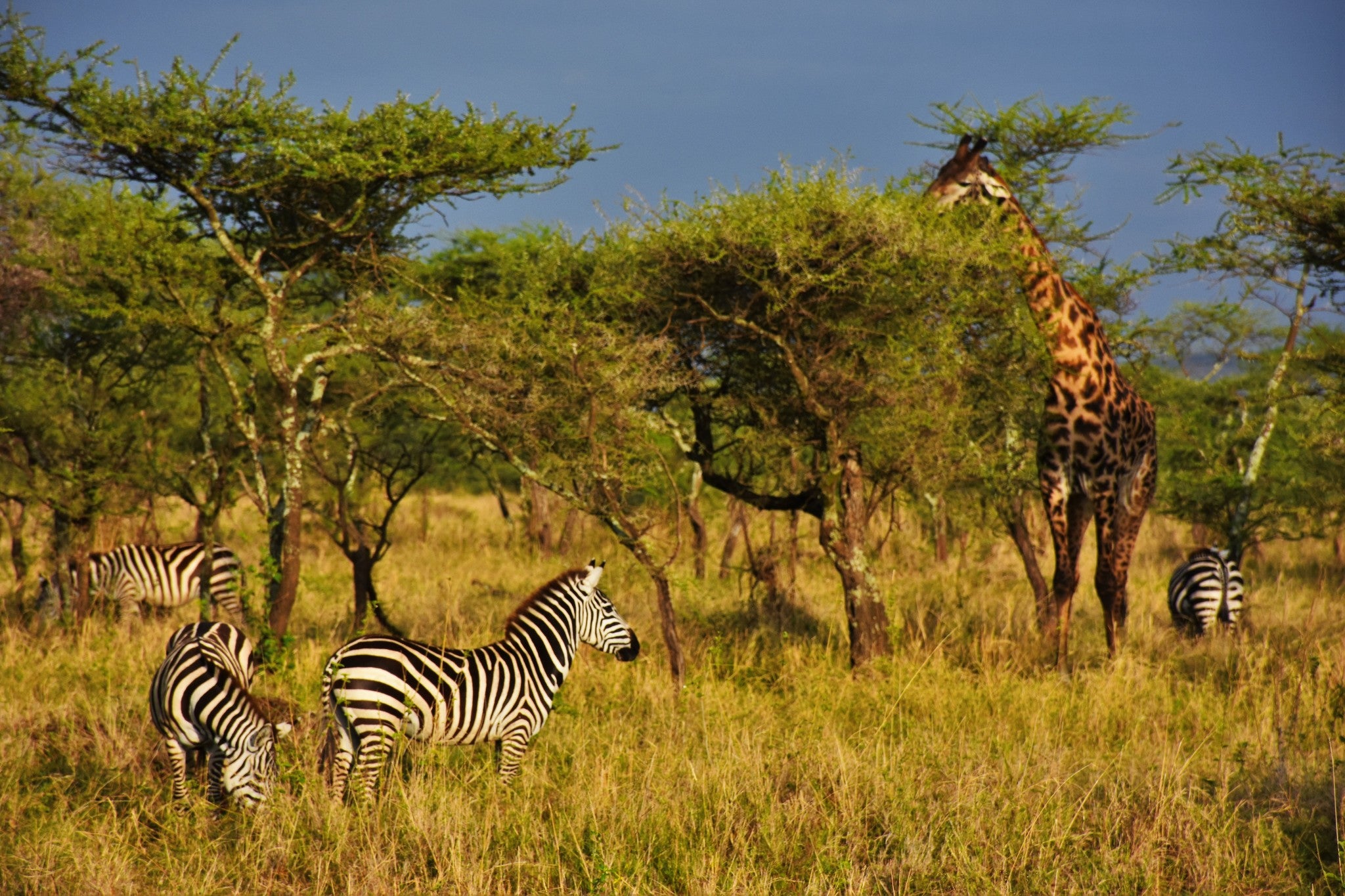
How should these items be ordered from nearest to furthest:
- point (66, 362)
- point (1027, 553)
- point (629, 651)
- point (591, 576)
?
point (591, 576) < point (629, 651) < point (66, 362) < point (1027, 553)

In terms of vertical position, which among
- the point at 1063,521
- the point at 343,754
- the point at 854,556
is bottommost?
the point at 343,754

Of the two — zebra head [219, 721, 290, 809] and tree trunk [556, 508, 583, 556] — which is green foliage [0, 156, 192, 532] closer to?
zebra head [219, 721, 290, 809]

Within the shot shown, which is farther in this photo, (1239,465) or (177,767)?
(1239,465)

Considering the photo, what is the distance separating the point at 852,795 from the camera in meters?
5.67

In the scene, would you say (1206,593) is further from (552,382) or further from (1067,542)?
(552,382)

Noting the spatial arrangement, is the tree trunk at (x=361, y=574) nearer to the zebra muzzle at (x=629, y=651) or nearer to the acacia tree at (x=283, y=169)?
the acacia tree at (x=283, y=169)

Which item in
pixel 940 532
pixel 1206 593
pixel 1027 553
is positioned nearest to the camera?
pixel 1206 593

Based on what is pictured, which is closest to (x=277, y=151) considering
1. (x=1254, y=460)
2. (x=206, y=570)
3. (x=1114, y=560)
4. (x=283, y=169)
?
(x=283, y=169)

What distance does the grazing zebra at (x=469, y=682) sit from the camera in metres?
5.71

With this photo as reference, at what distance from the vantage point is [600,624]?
277 inches

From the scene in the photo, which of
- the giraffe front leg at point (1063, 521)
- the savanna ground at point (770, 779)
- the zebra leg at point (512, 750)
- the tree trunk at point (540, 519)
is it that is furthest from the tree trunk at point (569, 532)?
the zebra leg at point (512, 750)

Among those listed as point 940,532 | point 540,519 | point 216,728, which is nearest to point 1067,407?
point 216,728

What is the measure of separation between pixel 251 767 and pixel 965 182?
23.4 feet

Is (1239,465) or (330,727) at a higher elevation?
(1239,465)
